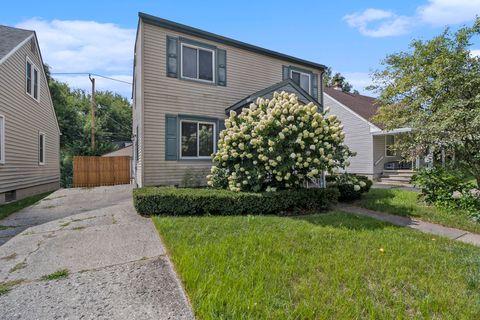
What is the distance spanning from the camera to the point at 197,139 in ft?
32.2

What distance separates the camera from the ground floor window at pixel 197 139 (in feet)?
31.4

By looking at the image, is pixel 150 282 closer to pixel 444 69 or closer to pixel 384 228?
pixel 384 228

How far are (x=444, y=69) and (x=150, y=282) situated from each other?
8708 millimetres

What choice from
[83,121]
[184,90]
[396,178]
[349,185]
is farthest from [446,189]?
[83,121]

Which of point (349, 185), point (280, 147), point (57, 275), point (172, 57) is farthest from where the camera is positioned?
point (172, 57)

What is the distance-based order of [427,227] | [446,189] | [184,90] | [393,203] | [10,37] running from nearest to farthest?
[427,227]
[446,189]
[393,203]
[184,90]
[10,37]

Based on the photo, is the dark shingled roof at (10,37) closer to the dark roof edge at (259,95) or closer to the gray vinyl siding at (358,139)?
the dark roof edge at (259,95)

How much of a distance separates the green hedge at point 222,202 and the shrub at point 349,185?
6.54 ft

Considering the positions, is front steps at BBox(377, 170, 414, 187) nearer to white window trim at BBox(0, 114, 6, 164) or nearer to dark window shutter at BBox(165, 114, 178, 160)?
dark window shutter at BBox(165, 114, 178, 160)

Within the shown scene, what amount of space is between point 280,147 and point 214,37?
18.4 ft

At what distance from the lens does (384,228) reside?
18.6 ft

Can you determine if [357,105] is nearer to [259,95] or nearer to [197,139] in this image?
[259,95]

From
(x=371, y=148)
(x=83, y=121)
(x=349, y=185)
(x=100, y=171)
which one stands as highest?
(x=83, y=121)

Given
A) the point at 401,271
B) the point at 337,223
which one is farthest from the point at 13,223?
the point at 401,271
